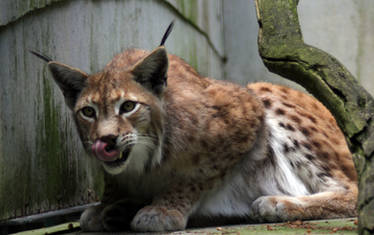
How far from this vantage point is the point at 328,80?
10.6 ft

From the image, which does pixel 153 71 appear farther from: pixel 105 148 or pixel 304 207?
pixel 304 207

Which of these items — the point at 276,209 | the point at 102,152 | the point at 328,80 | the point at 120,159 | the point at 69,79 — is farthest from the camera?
the point at 276,209

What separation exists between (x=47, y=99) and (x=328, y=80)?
236cm

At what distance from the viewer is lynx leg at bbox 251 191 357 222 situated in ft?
13.2

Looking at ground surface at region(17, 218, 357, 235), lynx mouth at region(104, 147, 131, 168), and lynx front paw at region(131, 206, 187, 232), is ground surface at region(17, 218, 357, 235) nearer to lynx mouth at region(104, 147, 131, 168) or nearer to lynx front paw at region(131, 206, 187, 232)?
lynx front paw at region(131, 206, 187, 232)

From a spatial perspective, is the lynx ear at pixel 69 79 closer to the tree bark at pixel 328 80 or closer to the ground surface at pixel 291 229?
the ground surface at pixel 291 229

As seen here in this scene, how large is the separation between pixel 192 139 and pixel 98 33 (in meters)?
1.60

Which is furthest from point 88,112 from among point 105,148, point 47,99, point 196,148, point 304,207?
point 304,207

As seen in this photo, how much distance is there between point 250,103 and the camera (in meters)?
4.49

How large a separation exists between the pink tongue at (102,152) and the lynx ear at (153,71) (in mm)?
559

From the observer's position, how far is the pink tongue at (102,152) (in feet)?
11.4

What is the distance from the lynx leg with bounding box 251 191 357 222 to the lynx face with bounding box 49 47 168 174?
0.84 meters

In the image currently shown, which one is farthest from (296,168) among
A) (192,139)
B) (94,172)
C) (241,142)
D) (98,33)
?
(98,33)

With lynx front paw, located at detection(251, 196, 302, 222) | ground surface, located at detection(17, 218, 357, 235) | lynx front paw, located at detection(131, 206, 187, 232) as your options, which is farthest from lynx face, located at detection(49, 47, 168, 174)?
lynx front paw, located at detection(251, 196, 302, 222)
